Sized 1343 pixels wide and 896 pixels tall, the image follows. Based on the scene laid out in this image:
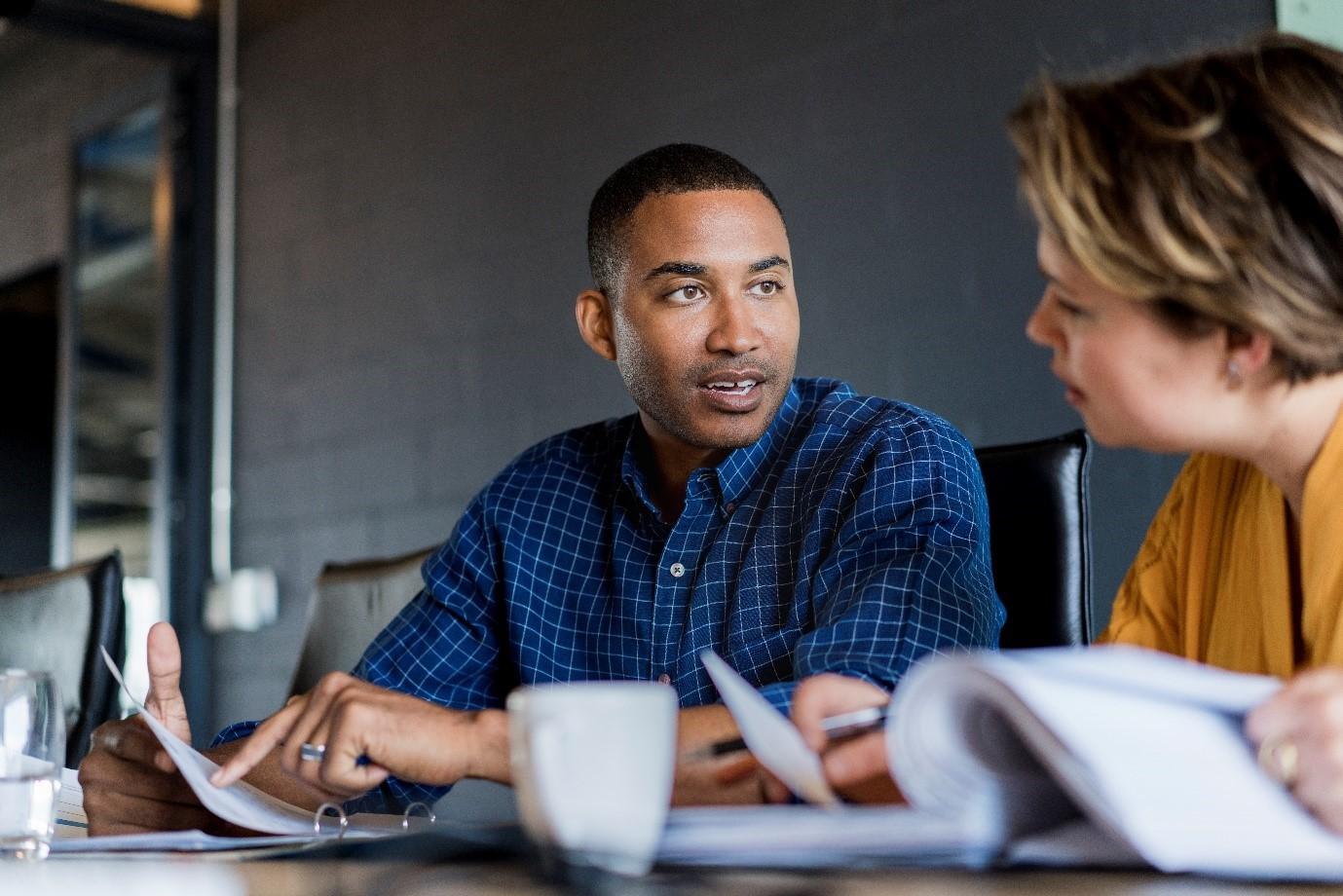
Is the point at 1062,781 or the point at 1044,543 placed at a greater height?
the point at 1044,543

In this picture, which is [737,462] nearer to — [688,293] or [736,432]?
[736,432]

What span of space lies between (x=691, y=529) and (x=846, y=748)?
2.51 feet

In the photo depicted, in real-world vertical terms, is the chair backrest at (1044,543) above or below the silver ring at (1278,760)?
above

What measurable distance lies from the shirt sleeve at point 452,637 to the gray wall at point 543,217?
946 millimetres

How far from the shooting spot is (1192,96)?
88 cm

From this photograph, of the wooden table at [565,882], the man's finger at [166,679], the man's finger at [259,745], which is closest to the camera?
the wooden table at [565,882]

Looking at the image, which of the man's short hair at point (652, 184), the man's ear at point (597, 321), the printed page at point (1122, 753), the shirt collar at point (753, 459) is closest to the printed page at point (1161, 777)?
the printed page at point (1122, 753)

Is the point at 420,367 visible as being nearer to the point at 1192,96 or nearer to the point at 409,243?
the point at 409,243

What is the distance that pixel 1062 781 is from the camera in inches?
26.1

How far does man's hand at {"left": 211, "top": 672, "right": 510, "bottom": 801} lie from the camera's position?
0.95 metres

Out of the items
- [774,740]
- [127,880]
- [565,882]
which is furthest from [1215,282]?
[127,880]

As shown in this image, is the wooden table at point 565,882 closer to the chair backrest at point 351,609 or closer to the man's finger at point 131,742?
the man's finger at point 131,742

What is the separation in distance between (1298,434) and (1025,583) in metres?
0.49

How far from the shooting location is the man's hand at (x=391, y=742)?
3.13ft
